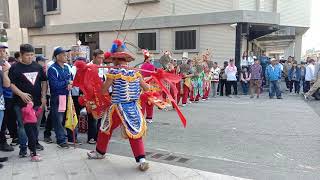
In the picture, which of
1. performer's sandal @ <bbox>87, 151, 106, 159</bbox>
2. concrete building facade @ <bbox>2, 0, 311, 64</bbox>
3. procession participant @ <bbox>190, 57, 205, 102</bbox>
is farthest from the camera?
concrete building facade @ <bbox>2, 0, 311, 64</bbox>

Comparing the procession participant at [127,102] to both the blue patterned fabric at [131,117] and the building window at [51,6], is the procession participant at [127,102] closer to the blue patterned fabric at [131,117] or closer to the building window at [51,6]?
the blue patterned fabric at [131,117]

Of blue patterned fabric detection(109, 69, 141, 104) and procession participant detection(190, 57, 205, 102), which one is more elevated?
blue patterned fabric detection(109, 69, 141, 104)

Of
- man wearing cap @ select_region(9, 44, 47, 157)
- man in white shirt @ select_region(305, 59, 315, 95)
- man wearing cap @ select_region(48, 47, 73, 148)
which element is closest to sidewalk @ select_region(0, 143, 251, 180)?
man wearing cap @ select_region(9, 44, 47, 157)

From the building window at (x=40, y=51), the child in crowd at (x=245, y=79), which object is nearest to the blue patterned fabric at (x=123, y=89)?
the child in crowd at (x=245, y=79)

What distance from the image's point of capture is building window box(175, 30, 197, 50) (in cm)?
1958

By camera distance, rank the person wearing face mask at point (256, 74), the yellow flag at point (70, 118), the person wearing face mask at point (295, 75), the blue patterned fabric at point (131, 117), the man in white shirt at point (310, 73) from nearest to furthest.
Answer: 1. the blue patterned fabric at point (131, 117)
2. the yellow flag at point (70, 118)
3. the person wearing face mask at point (256, 74)
4. the man in white shirt at point (310, 73)
5. the person wearing face mask at point (295, 75)

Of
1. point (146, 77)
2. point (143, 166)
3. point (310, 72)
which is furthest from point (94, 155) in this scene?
point (310, 72)

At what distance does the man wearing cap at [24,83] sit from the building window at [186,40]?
47.2 feet

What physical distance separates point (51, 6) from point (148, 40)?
847cm

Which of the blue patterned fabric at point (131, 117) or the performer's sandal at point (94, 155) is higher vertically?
the blue patterned fabric at point (131, 117)

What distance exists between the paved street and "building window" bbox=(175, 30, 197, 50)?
8881mm

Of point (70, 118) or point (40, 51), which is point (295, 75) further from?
point (40, 51)

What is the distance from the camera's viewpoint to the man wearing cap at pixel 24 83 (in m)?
5.61

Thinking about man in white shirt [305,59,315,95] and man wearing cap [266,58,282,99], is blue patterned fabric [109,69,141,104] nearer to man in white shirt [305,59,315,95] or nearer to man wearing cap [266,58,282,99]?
man wearing cap [266,58,282,99]
